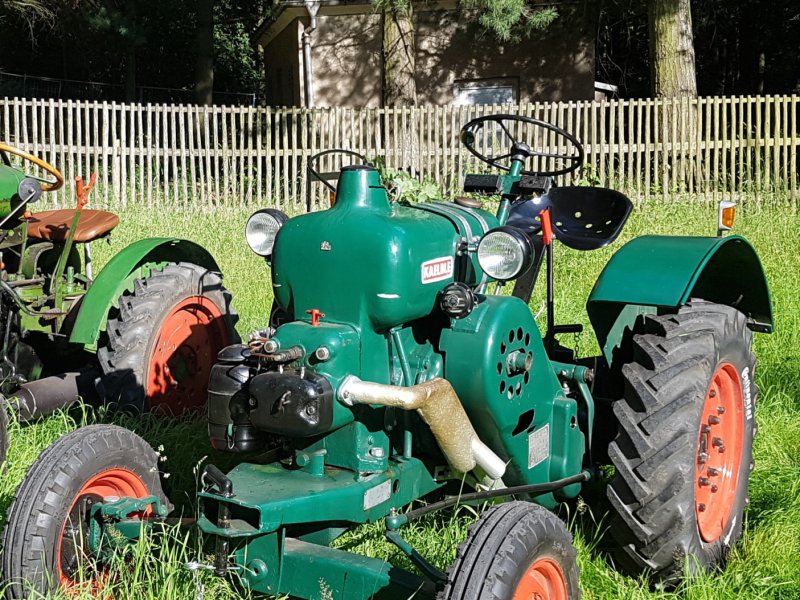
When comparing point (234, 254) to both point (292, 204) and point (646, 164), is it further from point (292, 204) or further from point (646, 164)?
point (646, 164)

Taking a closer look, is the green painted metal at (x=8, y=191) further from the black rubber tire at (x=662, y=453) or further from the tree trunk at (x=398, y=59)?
the tree trunk at (x=398, y=59)

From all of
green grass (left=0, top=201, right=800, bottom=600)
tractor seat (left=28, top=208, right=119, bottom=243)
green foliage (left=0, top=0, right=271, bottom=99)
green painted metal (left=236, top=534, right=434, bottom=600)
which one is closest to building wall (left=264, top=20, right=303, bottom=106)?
green foliage (left=0, top=0, right=271, bottom=99)

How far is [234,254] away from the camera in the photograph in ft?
29.5

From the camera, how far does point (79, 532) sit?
2.85 metres

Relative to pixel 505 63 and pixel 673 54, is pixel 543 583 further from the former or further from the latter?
pixel 505 63

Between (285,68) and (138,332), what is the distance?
63.9ft

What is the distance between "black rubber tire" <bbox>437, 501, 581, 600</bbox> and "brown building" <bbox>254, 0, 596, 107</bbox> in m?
16.9

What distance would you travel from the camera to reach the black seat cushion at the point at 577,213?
4020 millimetres

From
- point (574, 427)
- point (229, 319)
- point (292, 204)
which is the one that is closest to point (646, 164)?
point (292, 204)

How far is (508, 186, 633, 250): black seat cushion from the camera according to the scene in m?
4.02

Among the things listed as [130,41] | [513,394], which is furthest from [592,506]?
[130,41]

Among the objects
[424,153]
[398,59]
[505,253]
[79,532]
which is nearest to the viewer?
[79,532]

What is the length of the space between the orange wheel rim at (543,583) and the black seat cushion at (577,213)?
1.69 metres

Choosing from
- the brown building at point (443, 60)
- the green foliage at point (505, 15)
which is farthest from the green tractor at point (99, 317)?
the brown building at point (443, 60)
